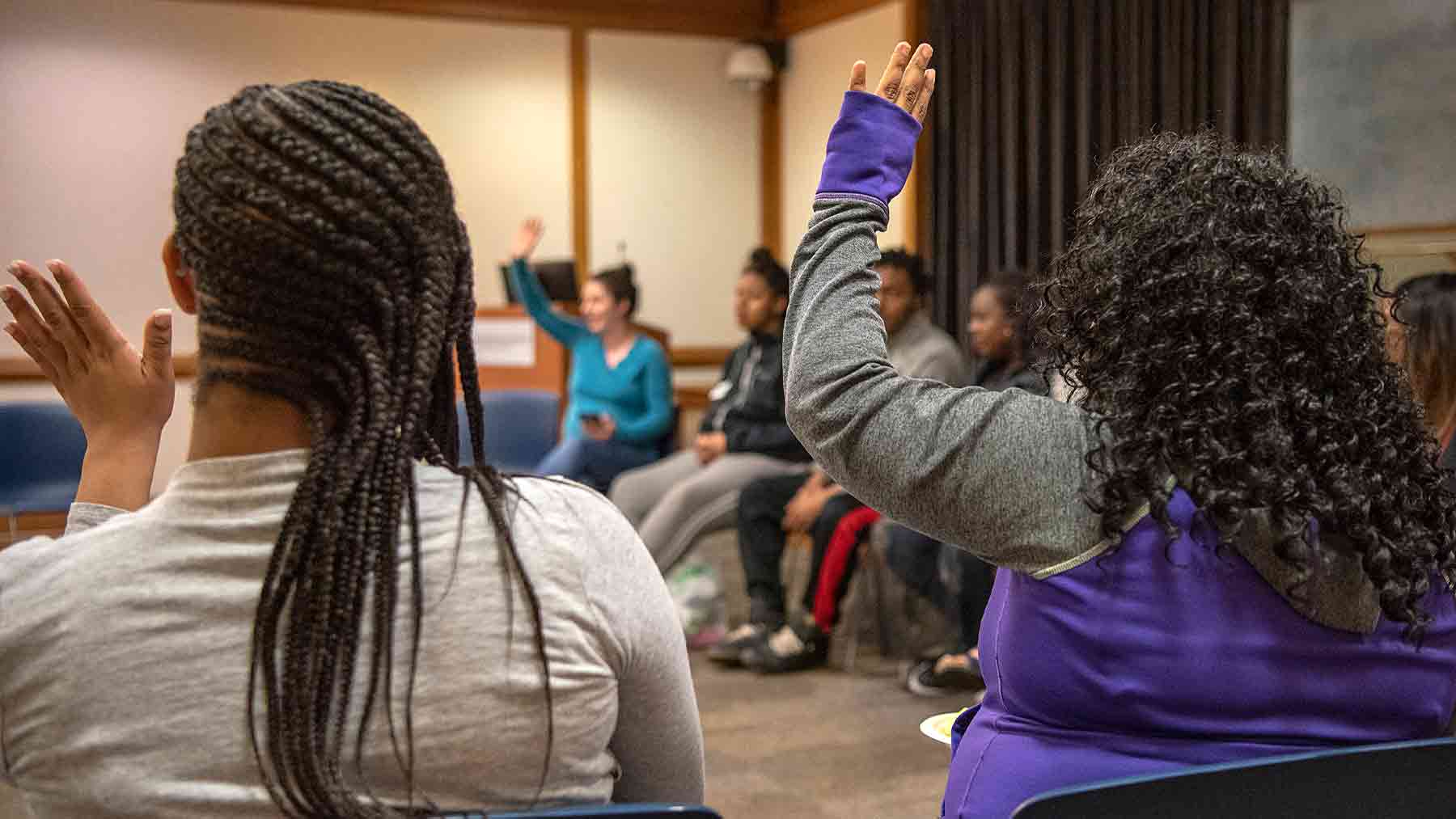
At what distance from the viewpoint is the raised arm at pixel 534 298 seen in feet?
18.3

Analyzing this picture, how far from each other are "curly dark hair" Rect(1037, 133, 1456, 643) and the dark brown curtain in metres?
4.02

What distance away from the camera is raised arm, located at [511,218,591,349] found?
5.57m

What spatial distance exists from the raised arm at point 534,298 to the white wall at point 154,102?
4.59 feet

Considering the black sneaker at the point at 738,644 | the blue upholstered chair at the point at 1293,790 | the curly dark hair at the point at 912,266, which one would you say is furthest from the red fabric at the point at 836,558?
the blue upholstered chair at the point at 1293,790

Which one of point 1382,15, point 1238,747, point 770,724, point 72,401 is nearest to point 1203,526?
point 1238,747

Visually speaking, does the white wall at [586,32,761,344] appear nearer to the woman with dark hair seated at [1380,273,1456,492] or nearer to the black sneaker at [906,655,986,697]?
the black sneaker at [906,655,986,697]

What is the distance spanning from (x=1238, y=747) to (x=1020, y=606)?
0.22 metres

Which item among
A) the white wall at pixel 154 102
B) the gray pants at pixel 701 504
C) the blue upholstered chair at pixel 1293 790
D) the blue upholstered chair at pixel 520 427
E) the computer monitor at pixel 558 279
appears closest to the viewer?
the blue upholstered chair at pixel 1293 790

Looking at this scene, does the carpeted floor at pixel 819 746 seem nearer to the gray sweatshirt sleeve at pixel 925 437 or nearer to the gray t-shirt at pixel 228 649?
the gray sweatshirt sleeve at pixel 925 437

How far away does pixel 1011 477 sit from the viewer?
1151 mm

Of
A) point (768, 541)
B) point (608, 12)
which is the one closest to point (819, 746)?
point (768, 541)

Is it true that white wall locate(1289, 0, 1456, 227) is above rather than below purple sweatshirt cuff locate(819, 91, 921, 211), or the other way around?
above

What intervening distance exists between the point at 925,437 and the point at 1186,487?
216 millimetres

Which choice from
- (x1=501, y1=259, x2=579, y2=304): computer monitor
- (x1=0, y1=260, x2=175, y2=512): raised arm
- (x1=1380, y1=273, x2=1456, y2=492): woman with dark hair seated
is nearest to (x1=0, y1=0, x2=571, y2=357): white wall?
(x1=501, y1=259, x2=579, y2=304): computer monitor
